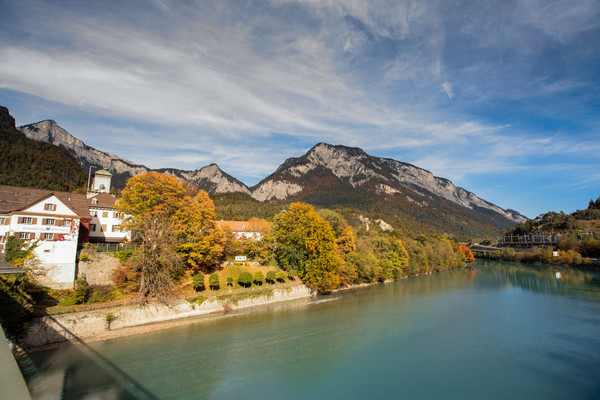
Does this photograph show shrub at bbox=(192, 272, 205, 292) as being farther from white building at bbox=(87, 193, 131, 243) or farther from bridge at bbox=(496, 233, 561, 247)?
bridge at bbox=(496, 233, 561, 247)

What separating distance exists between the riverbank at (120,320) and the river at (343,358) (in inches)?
46.5

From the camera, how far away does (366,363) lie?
2019 cm

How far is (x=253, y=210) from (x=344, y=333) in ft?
261

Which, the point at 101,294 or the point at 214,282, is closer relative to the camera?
the point at 101,294

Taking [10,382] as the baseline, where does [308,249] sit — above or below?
above

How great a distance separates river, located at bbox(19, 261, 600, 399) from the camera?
16828 millimetres

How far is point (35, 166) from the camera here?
78.8 meters

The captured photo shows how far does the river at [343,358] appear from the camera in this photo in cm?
1683

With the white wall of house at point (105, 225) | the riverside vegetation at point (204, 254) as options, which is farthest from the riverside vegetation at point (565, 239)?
the white wall of house at point (105, 225)

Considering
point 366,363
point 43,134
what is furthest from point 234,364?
point 43,134

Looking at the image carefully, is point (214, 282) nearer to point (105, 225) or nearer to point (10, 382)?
point (105, 225)

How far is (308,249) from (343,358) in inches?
873

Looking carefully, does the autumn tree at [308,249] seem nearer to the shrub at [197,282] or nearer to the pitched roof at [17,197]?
the shrub at [197,282]

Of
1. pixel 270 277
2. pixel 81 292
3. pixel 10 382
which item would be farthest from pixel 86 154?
pixel 10 382
